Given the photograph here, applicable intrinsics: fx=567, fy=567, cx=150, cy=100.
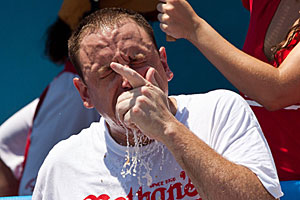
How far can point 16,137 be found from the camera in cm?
313

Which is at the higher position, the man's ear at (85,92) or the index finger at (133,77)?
the index finger at (133,77)

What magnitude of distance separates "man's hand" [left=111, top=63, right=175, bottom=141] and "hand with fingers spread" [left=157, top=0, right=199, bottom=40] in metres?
0.37

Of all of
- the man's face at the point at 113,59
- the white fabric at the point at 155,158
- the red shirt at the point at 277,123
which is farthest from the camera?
the red shirt at the point at 277,123

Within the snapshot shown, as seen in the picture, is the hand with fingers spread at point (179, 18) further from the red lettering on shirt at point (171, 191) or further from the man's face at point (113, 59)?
the red lettering on shirt at point (171, 191)

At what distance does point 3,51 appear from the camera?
11.3 feet

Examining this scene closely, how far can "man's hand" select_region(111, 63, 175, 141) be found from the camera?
1440 mm

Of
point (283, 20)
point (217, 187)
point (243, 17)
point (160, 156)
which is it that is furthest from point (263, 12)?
point (243, 17)

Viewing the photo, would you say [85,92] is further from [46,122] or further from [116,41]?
[46,122]

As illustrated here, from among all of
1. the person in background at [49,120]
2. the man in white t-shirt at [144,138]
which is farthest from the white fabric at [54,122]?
the man in white t-shirt at [144,138]

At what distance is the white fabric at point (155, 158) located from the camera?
157 centimetres

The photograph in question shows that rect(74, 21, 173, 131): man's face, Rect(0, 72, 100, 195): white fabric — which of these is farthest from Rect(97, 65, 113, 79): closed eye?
Rect(0, 72, 100, 195): white fabric

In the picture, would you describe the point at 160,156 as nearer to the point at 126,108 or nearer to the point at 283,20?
the point at 126,108

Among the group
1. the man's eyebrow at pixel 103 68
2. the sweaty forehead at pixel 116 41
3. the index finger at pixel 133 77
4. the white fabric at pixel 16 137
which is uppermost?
the sweaty forehead at pixel 116 41

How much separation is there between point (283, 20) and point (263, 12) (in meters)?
0.13
